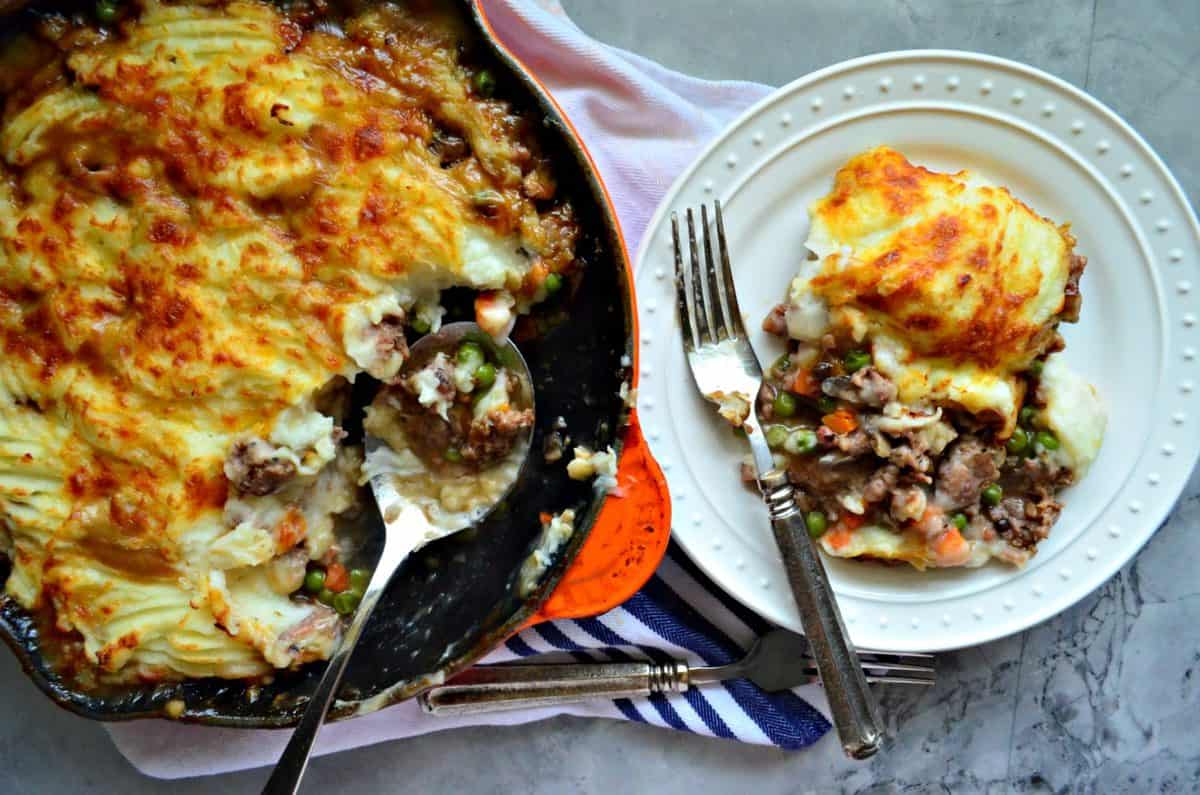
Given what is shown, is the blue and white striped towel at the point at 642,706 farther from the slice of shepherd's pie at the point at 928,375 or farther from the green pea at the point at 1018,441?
the green pea at the point at 1018,441

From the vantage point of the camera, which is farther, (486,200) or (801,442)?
(801,442)

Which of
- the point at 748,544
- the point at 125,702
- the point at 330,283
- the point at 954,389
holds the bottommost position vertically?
the point at 125,702

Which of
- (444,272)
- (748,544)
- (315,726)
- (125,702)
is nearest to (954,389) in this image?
(748,544)

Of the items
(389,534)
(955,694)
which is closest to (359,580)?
(389,534)

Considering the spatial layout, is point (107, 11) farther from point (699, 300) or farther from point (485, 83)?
point (699, 300)

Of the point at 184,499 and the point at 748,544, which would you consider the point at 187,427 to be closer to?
the point at 184,499

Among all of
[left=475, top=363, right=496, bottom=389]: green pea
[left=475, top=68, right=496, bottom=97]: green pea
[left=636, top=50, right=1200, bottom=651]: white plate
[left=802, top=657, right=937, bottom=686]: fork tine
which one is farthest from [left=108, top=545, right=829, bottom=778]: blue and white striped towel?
[left=475, top=68, right=496, bottom=97]: green pea
